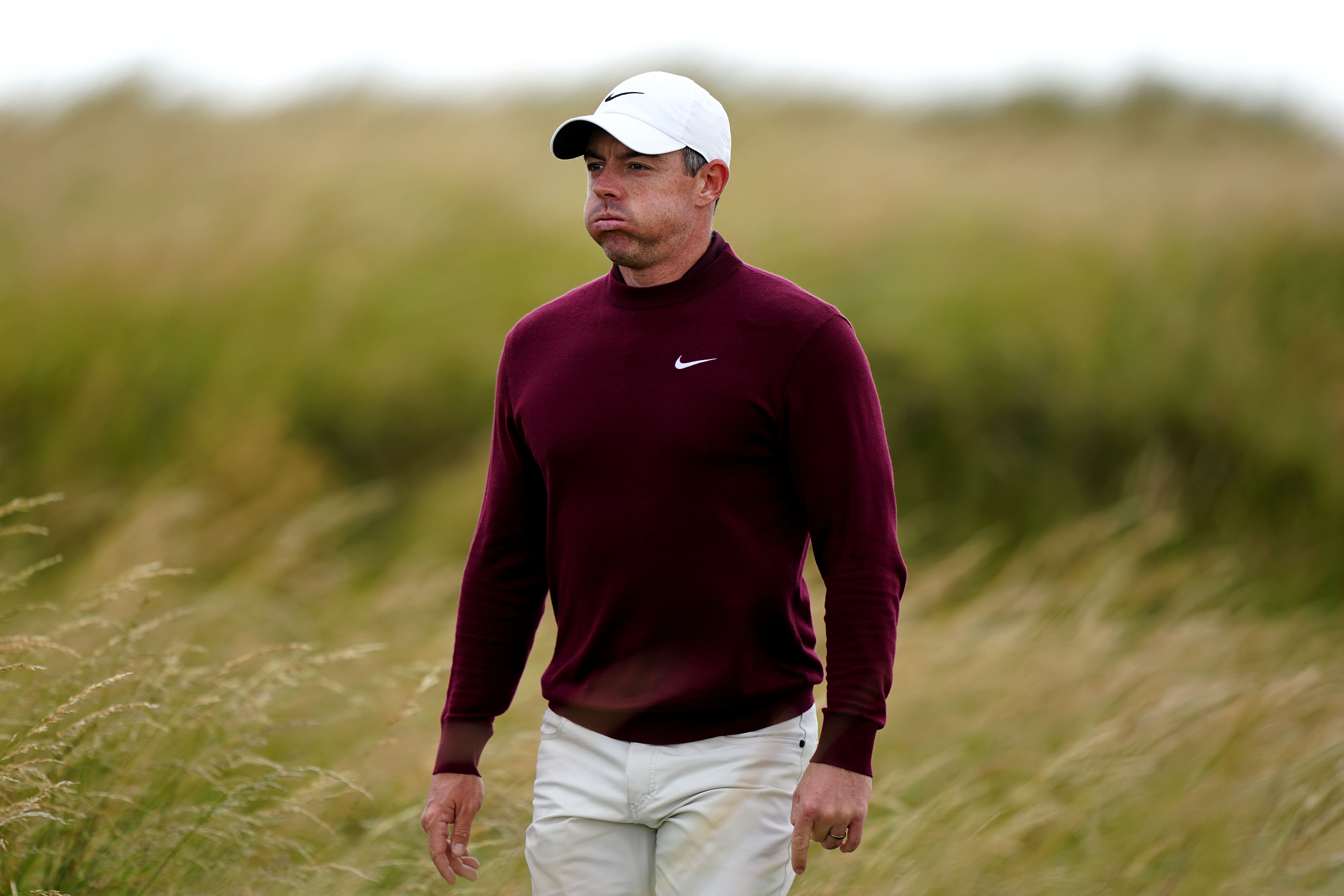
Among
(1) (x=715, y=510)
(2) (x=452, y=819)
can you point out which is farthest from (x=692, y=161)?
(2) (x=452, y=819)

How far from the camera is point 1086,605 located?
520 cm

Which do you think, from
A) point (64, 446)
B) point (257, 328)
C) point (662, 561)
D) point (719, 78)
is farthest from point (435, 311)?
point (719, 78)

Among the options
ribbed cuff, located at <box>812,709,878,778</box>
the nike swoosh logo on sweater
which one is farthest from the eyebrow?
ribbed cuff, located at <box>812,709,878,778</box>

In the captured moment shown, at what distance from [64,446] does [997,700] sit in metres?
4.29

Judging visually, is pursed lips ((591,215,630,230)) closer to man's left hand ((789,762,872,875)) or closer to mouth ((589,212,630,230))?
mouth ((589,212,630,230))

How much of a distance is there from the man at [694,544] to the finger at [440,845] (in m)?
0.19

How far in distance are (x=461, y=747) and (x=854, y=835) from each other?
838 mm

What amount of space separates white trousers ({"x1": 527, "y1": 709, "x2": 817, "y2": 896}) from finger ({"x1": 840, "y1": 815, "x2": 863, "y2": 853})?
13 centimetres

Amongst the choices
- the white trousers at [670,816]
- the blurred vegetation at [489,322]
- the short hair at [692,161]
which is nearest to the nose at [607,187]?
the short hair at [692,161]

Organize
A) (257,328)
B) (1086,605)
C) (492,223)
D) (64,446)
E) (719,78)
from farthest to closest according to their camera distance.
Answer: (719,78), (492,223), (257,328), (64,446), (1086,605)

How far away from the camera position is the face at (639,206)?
2314 millimetres

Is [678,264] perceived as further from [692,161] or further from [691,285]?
[692,161]

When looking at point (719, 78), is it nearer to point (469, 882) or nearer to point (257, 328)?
point (257, 328)

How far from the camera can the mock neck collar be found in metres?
2.35
